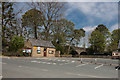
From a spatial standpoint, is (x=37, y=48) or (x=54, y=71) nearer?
(x=54, y=71)

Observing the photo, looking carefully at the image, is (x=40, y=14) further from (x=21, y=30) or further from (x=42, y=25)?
(x=21, y=30)

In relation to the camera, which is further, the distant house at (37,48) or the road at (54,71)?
the distant house at (37,48)

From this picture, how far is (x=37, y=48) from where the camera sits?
→ 3478cm

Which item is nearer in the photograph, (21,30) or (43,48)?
(43,48)

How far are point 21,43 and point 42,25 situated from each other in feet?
40.4

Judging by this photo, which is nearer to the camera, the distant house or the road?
the road

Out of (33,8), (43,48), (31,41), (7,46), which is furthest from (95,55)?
(7,46)

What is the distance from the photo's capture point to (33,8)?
41.9 m

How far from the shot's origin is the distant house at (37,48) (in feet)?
109

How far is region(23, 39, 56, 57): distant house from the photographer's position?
1306 inches

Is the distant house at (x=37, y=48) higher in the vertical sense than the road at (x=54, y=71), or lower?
higher

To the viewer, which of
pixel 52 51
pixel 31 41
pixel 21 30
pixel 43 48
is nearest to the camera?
pixel 31 41

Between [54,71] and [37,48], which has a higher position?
[37,48]

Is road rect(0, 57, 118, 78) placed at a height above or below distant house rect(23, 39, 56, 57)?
below
